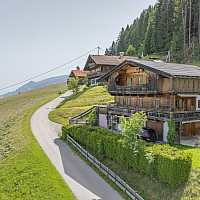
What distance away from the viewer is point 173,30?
76.1 meters

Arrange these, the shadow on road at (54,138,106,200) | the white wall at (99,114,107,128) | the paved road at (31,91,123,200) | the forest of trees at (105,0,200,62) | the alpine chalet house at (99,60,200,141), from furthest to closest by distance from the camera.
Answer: the forest of trees at (105,0,200,62) < the white wall at (99,114,107,128) < the alpine chalet house at (99,60,200,141) < the shadow on road at (54,138,106,200) < the paved road at (31,91,123,200)

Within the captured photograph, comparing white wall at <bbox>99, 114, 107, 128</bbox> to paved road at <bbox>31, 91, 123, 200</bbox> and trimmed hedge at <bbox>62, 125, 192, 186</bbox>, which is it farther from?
trimmed hedge at <bbox>62, 125, 192, 186</bbox>

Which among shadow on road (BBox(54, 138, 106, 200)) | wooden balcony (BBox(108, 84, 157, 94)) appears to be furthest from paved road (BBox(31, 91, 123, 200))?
wooden balcony (BBox(108, 84, 157, 94))

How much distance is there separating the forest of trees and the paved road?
2088 inches

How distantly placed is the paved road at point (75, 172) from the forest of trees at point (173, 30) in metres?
53.0

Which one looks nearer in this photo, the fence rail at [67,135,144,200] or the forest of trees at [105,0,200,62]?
the fence rail at [67,135,144,200]

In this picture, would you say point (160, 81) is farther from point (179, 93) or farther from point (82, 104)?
point (82, 104)

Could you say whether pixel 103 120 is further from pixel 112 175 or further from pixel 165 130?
pixel 112 175

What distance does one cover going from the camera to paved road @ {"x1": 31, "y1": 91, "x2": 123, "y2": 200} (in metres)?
14.4

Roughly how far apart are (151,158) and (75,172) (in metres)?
8.03

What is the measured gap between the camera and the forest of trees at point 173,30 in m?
63.8

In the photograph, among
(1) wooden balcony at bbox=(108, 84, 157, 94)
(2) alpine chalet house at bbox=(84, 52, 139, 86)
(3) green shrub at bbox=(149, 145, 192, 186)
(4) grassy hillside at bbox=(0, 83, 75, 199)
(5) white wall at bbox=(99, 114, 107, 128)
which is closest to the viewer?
(3) green shrub at bbox=(149, 145, 192, 186)

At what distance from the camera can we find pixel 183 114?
21625mm

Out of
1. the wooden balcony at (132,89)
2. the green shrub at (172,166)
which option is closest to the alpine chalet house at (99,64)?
the wooden balcony at (132,89)
